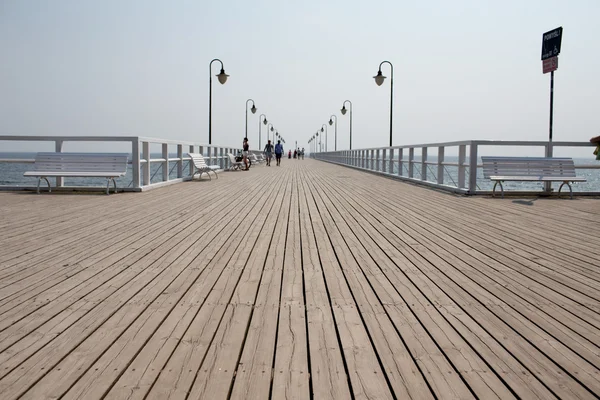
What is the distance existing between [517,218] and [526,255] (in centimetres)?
281

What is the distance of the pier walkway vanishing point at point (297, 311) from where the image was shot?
2.15 meters

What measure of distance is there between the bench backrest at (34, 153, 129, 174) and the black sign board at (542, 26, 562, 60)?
9247 mm

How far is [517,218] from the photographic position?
7.34m

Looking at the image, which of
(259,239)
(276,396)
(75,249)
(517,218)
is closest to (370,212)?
(517,218)

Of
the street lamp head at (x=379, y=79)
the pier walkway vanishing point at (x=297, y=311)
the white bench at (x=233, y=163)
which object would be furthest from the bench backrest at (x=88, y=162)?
the street lamp head at (x=379, y=79)

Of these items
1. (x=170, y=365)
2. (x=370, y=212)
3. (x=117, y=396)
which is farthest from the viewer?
(x=370, y=212)

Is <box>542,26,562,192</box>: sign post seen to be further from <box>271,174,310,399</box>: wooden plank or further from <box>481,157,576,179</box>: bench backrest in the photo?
<box>271,174,310,399</box>: wooden plank

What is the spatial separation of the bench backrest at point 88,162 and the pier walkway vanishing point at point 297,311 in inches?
185

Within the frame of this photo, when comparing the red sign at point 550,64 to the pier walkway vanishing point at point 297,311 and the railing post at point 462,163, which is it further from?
the pier walkway vanishing point at point 297,311

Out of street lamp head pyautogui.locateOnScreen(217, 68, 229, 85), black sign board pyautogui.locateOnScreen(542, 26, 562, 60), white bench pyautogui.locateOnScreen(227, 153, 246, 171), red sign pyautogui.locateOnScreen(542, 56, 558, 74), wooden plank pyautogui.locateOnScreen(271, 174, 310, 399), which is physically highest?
street lamp head pyautogui.locateOnScreen(217, 68, 229, 85)

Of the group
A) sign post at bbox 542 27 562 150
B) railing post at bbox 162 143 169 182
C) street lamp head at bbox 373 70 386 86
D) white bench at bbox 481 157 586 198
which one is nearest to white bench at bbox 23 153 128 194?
railing post at bbox 162 143 169 182

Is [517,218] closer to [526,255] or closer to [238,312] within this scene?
[526,255]

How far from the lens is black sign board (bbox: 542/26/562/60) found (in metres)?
11.4

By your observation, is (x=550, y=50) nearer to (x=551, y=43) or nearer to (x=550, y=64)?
(x=551, y=43)
